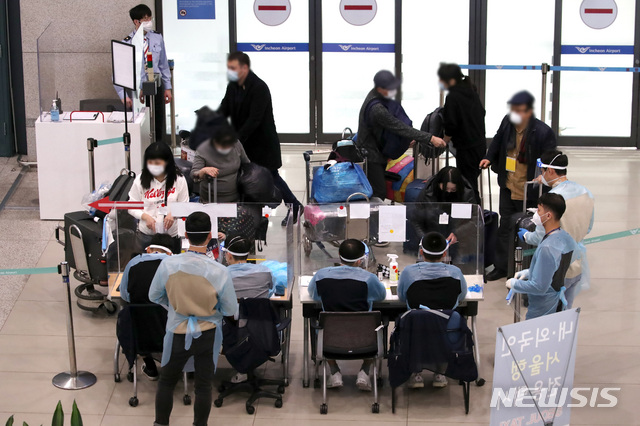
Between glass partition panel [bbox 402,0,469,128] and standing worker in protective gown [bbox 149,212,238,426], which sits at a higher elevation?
glass partition panel [bbox 402,0,469,128]

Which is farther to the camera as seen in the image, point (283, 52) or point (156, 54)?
point (283, 52)

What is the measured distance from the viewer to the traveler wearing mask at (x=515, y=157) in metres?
7.18

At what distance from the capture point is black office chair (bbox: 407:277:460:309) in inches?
220

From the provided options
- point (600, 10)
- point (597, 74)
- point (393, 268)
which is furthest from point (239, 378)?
point (600, 10)

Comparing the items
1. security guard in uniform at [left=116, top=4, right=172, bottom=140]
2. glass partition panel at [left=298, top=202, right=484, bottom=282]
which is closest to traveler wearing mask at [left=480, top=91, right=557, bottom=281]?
glass partition panel at [left=298, top=202, right=484, bottom=282]

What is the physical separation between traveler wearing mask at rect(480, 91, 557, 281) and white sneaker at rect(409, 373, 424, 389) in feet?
5.09

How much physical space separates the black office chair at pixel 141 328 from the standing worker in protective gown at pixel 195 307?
501mm

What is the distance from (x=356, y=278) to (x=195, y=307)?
1106 millimetres

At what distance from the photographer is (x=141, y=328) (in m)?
5.68

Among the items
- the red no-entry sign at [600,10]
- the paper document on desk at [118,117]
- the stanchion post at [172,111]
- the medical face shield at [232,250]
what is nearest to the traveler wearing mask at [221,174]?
the medical face shield at [232,250]

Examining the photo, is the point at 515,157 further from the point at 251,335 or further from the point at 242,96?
the point at 242,96

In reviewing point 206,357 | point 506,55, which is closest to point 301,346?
point 206,357

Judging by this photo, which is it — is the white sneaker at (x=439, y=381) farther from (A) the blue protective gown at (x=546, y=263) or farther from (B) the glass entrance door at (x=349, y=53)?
(B) the glass entrance door at (x=349, y=53)

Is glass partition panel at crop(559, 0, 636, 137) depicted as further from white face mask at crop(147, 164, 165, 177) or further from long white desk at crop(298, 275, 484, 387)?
white face mask at crop(147, 164, 165, 177)
